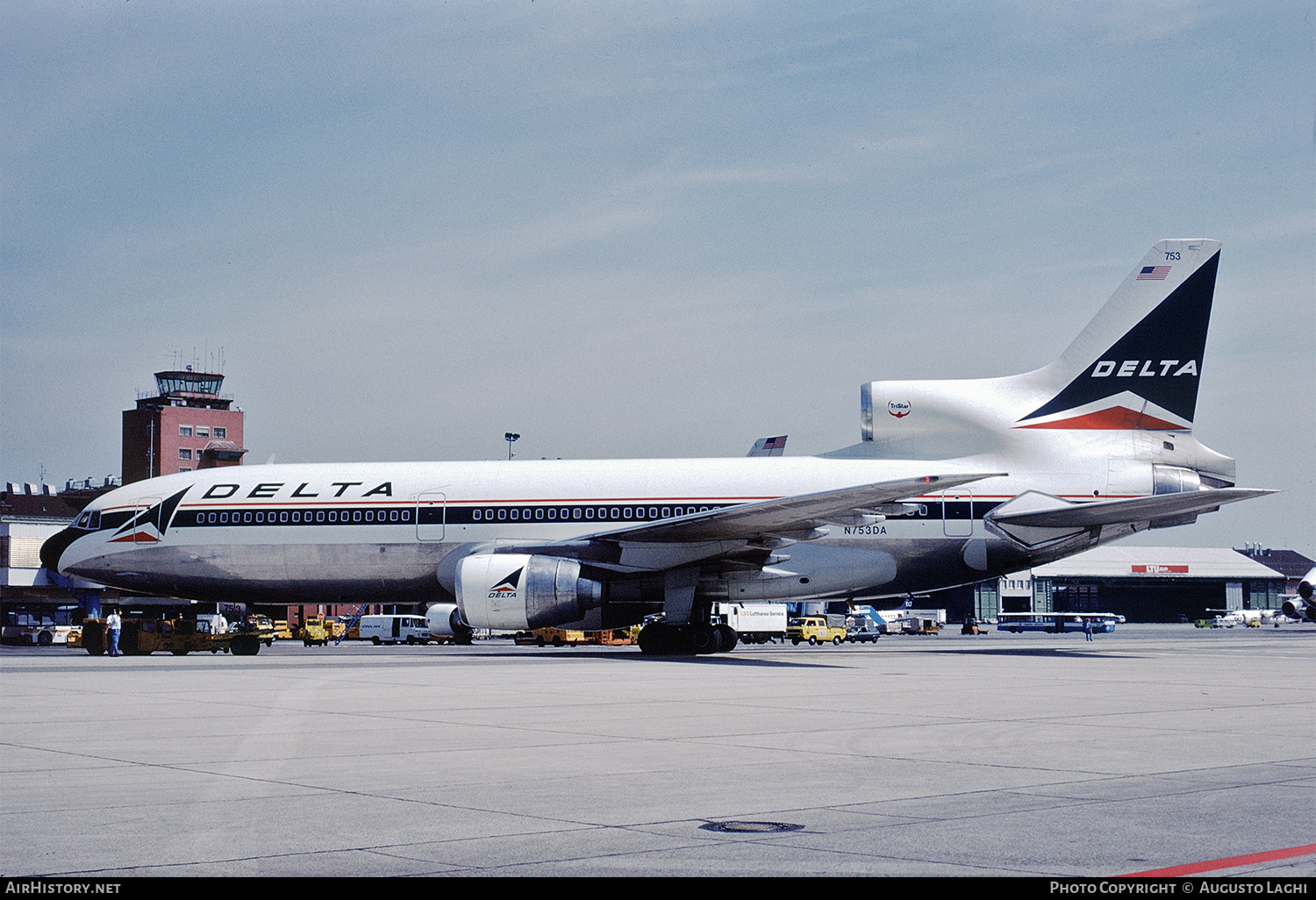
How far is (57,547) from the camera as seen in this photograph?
35.1 m

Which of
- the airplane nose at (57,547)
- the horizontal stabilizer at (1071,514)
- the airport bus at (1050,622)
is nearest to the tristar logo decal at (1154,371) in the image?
the horizontal stabilizer at (1071,514)

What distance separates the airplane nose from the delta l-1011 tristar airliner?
13.9 inches

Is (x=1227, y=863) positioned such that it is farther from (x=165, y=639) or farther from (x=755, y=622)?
(x=755, y=622)

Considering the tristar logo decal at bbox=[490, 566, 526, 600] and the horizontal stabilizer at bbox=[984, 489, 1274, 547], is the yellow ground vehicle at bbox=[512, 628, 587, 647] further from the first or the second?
the horizontal stabilizer at bbox=[984, 489, 1274, 547]

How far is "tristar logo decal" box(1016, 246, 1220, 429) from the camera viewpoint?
32.9 meters

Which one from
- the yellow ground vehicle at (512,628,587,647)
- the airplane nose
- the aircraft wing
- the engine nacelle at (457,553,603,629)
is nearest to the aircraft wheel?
the aircraft wing

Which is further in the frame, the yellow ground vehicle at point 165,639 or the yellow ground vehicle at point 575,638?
the yellow ground vehicle at point 575,638

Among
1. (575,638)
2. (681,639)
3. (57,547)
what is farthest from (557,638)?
(681,639)

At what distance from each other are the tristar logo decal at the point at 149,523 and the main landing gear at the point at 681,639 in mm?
13039

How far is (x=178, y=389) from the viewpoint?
134 meters

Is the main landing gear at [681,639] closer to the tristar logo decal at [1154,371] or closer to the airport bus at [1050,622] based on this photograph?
the tristar logo decal at [1154,371]

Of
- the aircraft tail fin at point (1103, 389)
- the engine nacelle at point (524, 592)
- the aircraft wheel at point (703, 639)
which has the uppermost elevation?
the aircraft tail fin at point (1103, 389)

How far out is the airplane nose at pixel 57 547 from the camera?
3484 centimetres
